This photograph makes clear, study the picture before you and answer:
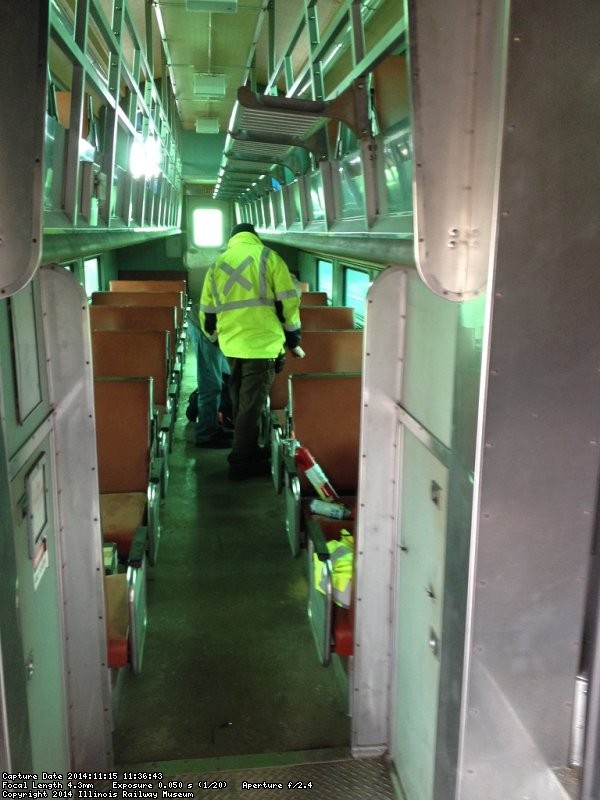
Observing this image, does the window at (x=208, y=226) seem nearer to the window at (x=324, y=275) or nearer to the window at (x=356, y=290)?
the window at (x=324, y=275)

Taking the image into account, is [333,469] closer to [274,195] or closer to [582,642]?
[582,642]

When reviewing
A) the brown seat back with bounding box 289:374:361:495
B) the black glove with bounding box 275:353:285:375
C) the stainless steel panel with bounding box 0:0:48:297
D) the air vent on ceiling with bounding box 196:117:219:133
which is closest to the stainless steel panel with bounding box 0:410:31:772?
the stainless steel panel with bounding box 0:0:48:297

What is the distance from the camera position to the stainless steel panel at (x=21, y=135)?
4.69 feet

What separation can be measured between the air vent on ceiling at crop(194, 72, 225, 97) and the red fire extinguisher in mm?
6137

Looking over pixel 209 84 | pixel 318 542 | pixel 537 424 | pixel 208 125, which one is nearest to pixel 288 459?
pixel 318 542

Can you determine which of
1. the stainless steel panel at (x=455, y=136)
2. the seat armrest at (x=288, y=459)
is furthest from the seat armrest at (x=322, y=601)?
the stainless steel panel at (x=455, y=136)

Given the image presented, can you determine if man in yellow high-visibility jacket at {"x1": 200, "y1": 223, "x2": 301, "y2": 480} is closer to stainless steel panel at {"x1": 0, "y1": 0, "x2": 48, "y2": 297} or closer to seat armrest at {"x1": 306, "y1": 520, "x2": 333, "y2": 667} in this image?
seat armrest at {"x1": 306, "y1": 520, "x2": 333, "y2": 667}

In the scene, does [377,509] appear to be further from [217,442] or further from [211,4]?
[211,4]

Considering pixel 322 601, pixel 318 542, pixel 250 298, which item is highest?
pixel 250 298

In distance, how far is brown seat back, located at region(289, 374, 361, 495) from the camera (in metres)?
3.59

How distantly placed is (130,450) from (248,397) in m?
1.53

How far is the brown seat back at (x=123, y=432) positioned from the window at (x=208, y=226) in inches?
447

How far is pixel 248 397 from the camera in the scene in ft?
16.1

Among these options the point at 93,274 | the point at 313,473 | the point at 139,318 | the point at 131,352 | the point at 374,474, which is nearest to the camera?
the point at 374,474
